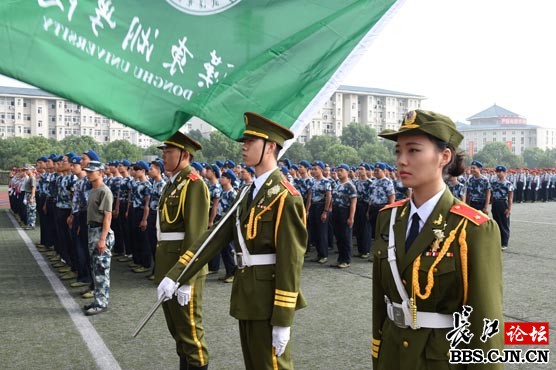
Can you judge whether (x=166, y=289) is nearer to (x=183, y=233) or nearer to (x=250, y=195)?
(x=250, y=195)

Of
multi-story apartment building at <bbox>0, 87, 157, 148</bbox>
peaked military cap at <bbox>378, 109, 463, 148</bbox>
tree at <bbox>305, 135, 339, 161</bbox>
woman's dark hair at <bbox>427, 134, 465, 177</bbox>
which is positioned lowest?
woman's dark hair at <bbox>427, 134, 465, 177</bbox>

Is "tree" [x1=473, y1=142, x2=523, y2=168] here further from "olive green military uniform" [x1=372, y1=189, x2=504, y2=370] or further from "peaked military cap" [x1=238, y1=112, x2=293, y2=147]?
"olive green military uniform" [x1=372, y1=189, x2=504, y2=370]

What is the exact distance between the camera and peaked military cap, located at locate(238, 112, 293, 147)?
121 inches

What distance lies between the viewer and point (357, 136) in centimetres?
9062

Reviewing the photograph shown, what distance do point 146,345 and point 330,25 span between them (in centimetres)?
357

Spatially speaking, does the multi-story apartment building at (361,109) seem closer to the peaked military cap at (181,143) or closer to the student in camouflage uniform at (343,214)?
the student in camouflage uniform at (343,214)

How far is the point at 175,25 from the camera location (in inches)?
120

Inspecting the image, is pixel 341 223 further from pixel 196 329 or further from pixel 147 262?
pixel 196 329

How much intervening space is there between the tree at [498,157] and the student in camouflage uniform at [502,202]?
7622 centimetres

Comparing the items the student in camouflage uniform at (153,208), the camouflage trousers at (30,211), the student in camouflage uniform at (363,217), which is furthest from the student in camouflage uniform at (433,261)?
the camouflage trousers at (30,211)

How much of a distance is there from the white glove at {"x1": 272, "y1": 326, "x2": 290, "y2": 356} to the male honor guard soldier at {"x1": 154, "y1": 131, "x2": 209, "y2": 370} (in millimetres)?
1057

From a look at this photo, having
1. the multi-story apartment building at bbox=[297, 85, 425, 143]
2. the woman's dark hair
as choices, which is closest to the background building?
the multi-story apartment building at bbox=[297, 85, 425, 143]

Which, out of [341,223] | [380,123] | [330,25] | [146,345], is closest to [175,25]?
[330,25]

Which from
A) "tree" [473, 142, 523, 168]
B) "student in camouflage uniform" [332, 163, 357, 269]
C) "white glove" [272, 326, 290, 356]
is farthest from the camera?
"tree" [473, 142, 523, 168]
